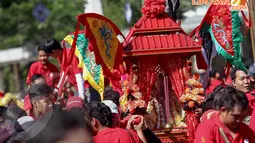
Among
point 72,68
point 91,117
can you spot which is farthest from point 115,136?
point 72,68

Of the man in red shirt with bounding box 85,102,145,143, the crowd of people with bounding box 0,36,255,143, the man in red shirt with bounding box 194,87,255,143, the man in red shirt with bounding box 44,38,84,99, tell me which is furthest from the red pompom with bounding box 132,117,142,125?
the man in red shirt with bounding box 44,38,84,99

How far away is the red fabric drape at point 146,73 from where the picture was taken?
8148mm

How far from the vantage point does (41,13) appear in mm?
21062

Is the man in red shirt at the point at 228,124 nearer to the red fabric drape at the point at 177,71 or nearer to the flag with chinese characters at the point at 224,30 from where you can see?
the red fabric drape at the point at 177,71

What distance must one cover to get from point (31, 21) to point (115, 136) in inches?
829

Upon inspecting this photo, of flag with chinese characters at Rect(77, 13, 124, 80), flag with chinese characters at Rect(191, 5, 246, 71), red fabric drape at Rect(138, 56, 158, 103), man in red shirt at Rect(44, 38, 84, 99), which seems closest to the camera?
flag with chinese characters at Rect(77, 13, 124, 80)

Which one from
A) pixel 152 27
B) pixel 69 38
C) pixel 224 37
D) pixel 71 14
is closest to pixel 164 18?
pixel 152 27

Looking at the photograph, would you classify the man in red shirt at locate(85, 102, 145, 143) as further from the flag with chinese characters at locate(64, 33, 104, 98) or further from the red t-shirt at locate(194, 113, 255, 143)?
the flag with chinese characters at locate(64, 33, 104, 98)

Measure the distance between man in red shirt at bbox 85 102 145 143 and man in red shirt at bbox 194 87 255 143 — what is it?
1.85ft

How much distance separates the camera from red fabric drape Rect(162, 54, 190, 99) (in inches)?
324

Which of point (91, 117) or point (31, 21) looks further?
point (31, 21)

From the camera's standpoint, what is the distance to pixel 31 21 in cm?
2631

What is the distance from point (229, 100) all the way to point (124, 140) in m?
0.93

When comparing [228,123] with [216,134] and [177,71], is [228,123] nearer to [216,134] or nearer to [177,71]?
[216,134]
